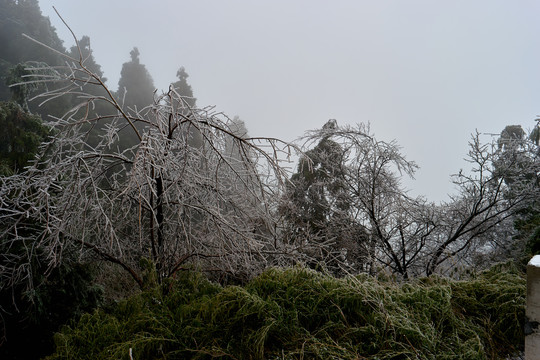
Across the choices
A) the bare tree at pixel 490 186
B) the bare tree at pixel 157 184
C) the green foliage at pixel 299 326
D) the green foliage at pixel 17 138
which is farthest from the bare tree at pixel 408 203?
the green foliage at pixel 17 138

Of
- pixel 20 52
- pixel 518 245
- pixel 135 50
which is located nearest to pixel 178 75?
pixel 135 50

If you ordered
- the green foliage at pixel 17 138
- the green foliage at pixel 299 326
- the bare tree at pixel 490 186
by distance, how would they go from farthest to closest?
the bare tree at pixel 490 186 → the green foliage at pixel 17 138 → the green foliage at pixel 299 326

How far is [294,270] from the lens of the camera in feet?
7.43

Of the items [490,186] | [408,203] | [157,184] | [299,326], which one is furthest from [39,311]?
[490,186]

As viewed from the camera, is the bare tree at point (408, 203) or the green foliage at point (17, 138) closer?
the green foliage at point (17, 138)

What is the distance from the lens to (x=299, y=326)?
185 cm

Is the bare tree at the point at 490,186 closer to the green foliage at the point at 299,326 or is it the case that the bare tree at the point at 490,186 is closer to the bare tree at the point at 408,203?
the bare tree at the point at 408,203

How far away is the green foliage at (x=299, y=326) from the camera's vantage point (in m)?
1.71

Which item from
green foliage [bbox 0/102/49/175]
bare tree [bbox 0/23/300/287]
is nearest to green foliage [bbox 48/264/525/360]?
bare tree [bbox 0/23/300/287]

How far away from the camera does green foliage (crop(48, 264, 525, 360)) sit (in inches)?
67.4

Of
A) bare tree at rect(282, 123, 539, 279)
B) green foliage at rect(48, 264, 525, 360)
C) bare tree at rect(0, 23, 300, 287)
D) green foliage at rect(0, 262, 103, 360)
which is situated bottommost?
green foliage at rect(0, 262, 103, 360)

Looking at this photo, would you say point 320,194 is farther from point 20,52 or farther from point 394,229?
point 20,52

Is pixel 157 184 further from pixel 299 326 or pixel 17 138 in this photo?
pixel 17 138

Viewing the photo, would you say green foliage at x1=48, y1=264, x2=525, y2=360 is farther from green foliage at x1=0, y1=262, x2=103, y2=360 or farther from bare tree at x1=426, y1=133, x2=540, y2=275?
bare tree at x1=426, y1=133, x2=540, y2=275
